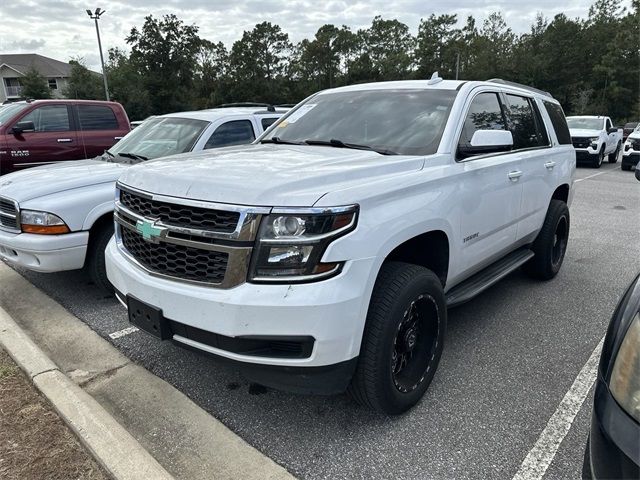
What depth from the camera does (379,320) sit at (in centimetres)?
241

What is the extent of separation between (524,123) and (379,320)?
293 centimetres

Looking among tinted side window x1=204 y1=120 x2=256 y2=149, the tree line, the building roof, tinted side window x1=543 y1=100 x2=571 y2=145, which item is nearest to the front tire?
tinted side window x1=543 y1=100 x2=571 y2=145

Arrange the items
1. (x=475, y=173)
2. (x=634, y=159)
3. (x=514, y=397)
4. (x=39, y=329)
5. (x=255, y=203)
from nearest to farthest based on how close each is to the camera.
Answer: (x=255, y=203)
(x=514, y=397)
(x=475, y=173)
(x=39, y=329)
(x=634, y=159)

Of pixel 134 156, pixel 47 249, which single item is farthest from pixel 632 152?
pixel 47 249

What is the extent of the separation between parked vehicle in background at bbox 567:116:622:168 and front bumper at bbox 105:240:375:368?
55.2 ft

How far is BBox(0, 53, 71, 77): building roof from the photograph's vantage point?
65.2 meters

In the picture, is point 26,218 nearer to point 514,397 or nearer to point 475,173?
point 475,173

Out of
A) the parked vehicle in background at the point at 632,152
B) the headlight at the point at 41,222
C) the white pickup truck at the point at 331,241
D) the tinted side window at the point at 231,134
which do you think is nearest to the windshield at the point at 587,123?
the parked vehicle in background at the point at 632,152

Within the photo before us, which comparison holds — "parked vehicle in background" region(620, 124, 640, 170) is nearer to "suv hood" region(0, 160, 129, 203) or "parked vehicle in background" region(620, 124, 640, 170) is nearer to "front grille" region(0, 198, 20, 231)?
"suv hood" region(0, 160, 129, 203)

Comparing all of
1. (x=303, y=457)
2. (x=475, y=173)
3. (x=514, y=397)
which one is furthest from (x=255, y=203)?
(x=514, y=397)

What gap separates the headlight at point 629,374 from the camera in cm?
144

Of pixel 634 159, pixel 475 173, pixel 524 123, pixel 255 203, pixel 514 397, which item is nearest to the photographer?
pixel 255 203

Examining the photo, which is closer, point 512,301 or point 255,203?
point 255,203

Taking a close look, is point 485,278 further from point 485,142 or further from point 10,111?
point 10,111
